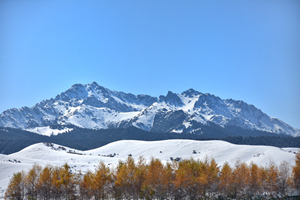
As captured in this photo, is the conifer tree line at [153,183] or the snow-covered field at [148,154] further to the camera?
the snow-covered field at [148,154]

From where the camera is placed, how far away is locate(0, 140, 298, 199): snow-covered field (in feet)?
301

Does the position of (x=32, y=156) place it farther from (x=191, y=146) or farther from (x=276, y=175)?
(x=276, y=175)

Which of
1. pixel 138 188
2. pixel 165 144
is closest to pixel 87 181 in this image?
pixel 138 188

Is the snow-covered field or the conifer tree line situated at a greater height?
the snow-covered field

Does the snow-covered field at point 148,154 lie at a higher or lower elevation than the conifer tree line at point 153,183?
higher

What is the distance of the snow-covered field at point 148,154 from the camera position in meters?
91.6

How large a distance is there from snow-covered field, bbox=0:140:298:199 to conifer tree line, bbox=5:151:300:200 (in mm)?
16011

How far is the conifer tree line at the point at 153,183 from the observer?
57.4 meters

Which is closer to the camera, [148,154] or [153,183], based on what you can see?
[153,183]

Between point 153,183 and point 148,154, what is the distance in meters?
74.1

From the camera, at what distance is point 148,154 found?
436 feet

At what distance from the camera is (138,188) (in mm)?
59688

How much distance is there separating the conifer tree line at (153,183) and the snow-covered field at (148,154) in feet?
52.5

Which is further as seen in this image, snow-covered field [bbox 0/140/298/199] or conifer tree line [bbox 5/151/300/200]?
snow-covered field [bbox 0/140/298/199]
